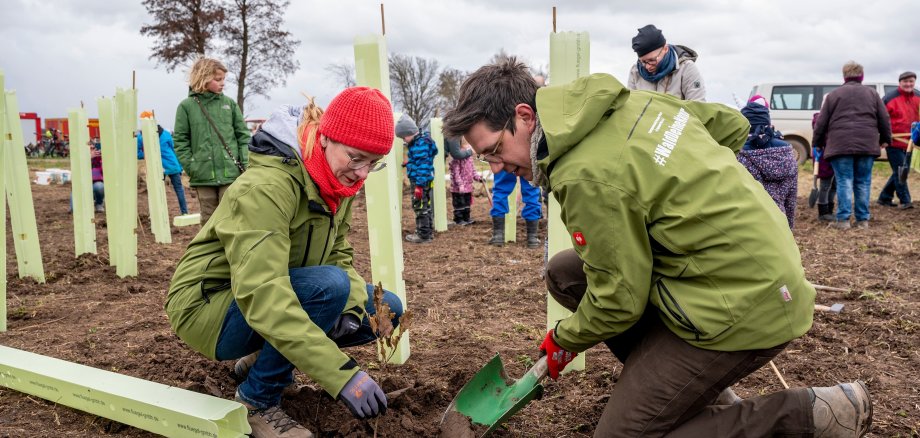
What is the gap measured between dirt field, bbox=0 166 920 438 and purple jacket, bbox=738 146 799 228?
803 mm

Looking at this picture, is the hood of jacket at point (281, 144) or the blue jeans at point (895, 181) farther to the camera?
the blue jeans at point (895, 181)

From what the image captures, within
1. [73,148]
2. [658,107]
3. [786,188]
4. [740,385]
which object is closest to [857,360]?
[740,385]

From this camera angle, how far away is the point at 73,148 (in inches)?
219

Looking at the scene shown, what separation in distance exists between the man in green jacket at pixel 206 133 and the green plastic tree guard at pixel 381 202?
2762 millimetres

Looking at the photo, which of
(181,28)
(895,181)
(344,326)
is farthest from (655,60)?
(181,28)

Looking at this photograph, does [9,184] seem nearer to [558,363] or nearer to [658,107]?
[558,363]

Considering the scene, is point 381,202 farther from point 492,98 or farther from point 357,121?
point 492,98

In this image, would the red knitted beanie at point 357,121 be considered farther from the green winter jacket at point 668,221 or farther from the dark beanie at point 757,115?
the dark beanie at point 757,115

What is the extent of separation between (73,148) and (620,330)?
5224mm

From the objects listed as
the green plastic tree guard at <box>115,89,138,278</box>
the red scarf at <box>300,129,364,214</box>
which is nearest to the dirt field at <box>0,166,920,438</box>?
the green plastic tree guard at <box>115,89,138,278</box>

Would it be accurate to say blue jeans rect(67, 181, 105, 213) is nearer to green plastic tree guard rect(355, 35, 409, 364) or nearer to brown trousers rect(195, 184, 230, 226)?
brown trousers rect(195, 184, 230, 226)

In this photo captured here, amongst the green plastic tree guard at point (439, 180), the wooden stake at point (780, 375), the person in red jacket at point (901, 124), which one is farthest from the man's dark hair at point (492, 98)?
the person in red jacket at point (901, 124)

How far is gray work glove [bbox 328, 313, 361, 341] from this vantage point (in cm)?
255

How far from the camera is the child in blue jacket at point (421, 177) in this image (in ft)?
24.2
